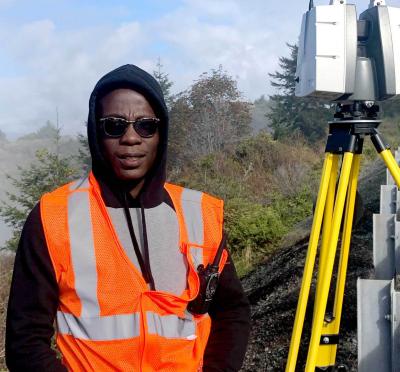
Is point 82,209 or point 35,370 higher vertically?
point 82,209

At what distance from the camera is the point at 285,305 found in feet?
13.5

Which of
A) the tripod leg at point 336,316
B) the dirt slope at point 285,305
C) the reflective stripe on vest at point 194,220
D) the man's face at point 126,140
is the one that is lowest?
the dirt slope at point 285,305

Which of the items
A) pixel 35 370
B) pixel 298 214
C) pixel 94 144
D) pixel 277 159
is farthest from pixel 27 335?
pixel 277 159

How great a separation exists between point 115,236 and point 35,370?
1.23 ft

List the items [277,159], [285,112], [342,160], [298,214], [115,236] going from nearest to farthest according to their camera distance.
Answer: [115,236]
[342,160]
[298,214]
[277,159]
[285,112]

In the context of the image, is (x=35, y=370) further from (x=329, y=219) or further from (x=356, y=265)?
(x=356, y=265)

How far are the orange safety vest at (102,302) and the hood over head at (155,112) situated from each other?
0.07 m

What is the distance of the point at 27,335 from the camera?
4.59 feet

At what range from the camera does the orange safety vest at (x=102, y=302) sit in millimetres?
1441

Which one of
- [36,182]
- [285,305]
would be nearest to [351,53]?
[285,305]

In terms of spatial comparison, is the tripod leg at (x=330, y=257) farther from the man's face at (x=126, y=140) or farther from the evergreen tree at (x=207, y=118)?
the evergreen tree at (x=207, y=118)

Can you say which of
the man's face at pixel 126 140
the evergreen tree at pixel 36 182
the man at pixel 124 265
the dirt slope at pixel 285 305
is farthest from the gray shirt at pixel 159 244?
the evergreen tree at pixel 36 182

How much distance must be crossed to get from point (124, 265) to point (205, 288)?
0.75 feet

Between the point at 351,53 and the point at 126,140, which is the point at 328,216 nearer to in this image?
the point at 351,53
